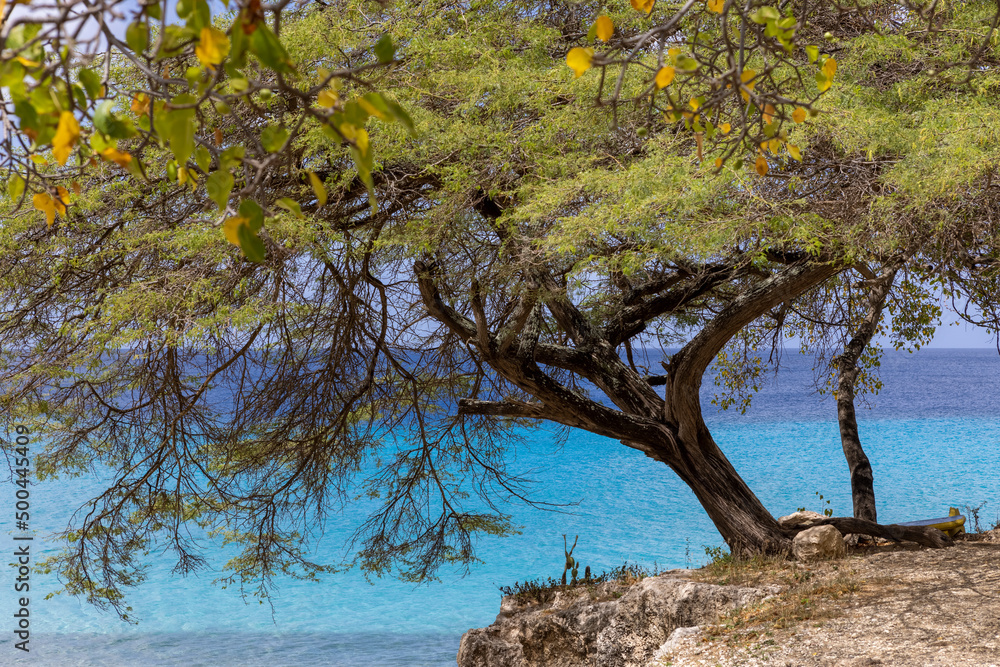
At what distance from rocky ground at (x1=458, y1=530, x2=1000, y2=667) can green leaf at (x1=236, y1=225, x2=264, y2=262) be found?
4241 millimetres

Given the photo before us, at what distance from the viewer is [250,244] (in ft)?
4.28

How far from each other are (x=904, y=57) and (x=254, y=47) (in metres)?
5.37

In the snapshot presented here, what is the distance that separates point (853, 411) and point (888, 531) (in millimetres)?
1824

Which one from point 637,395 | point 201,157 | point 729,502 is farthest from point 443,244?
point 201,157

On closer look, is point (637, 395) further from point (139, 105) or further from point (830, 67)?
point (139, 105)

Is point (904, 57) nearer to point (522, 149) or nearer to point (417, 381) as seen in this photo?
point (522, 149)

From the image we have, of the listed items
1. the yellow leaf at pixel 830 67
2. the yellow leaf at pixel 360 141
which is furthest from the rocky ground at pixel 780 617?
the yellow leaf at pixel 360 141

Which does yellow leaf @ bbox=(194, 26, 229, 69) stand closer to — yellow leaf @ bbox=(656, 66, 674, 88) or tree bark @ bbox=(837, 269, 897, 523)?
yellow leaf @ bbox=(656, 66, 674, 88)

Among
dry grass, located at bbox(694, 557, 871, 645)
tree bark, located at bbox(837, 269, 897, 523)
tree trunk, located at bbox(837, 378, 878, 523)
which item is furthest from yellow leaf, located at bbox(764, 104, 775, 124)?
tree trunk, located at bbox(837, 378, 878, 523)

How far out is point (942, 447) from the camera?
29000 millimetres

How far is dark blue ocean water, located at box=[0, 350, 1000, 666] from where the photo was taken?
13984mm

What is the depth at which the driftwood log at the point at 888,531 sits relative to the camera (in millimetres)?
7039

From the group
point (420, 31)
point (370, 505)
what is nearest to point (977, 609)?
point (420, 31)

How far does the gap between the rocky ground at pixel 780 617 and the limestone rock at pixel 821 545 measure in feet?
0.36
